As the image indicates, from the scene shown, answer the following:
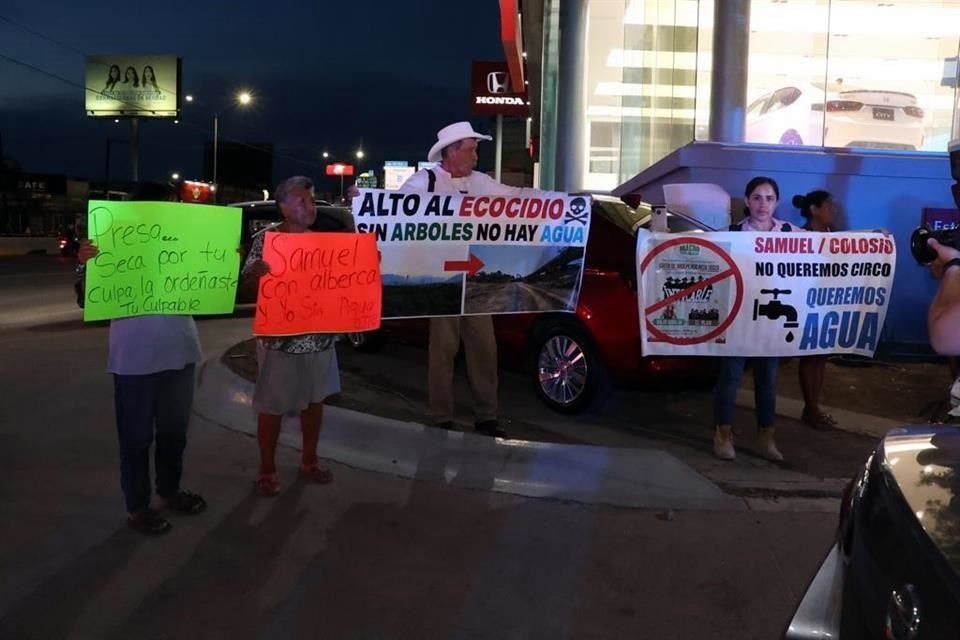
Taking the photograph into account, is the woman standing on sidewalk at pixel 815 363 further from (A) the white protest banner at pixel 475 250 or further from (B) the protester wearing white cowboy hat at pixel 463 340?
(B) the protester wearing white cowboy hat at pixel 463 340

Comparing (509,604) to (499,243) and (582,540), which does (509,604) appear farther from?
(499,243)

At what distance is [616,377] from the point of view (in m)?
6.77

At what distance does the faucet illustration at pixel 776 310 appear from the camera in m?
6.14

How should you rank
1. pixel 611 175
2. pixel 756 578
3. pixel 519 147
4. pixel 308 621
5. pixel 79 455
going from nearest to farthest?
1. pixel 308 621
2. pixel 756 578
3. pixel 79 455
4. pixel 611 175
5. pixel 519 147

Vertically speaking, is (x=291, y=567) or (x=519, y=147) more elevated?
(x=519, y=147)

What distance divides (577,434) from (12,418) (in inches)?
172

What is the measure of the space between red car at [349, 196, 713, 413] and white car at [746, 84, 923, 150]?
4.25 m

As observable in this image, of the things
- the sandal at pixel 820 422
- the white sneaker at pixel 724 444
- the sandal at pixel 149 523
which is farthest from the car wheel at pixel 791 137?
the sandal at pixel 149 523

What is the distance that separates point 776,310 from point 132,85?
2321 inches

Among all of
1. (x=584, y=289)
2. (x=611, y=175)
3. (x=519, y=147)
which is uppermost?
(x=519, y=147)

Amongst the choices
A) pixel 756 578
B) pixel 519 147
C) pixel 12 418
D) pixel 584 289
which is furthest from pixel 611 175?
pixel 519 147

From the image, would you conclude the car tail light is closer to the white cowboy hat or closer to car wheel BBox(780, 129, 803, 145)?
car wheel BBox(780, 129, 803, 145)

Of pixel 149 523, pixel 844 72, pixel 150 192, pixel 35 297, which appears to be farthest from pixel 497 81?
pixel 149 523

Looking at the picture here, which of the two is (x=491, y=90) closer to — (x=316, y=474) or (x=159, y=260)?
(x=316, y=474)
